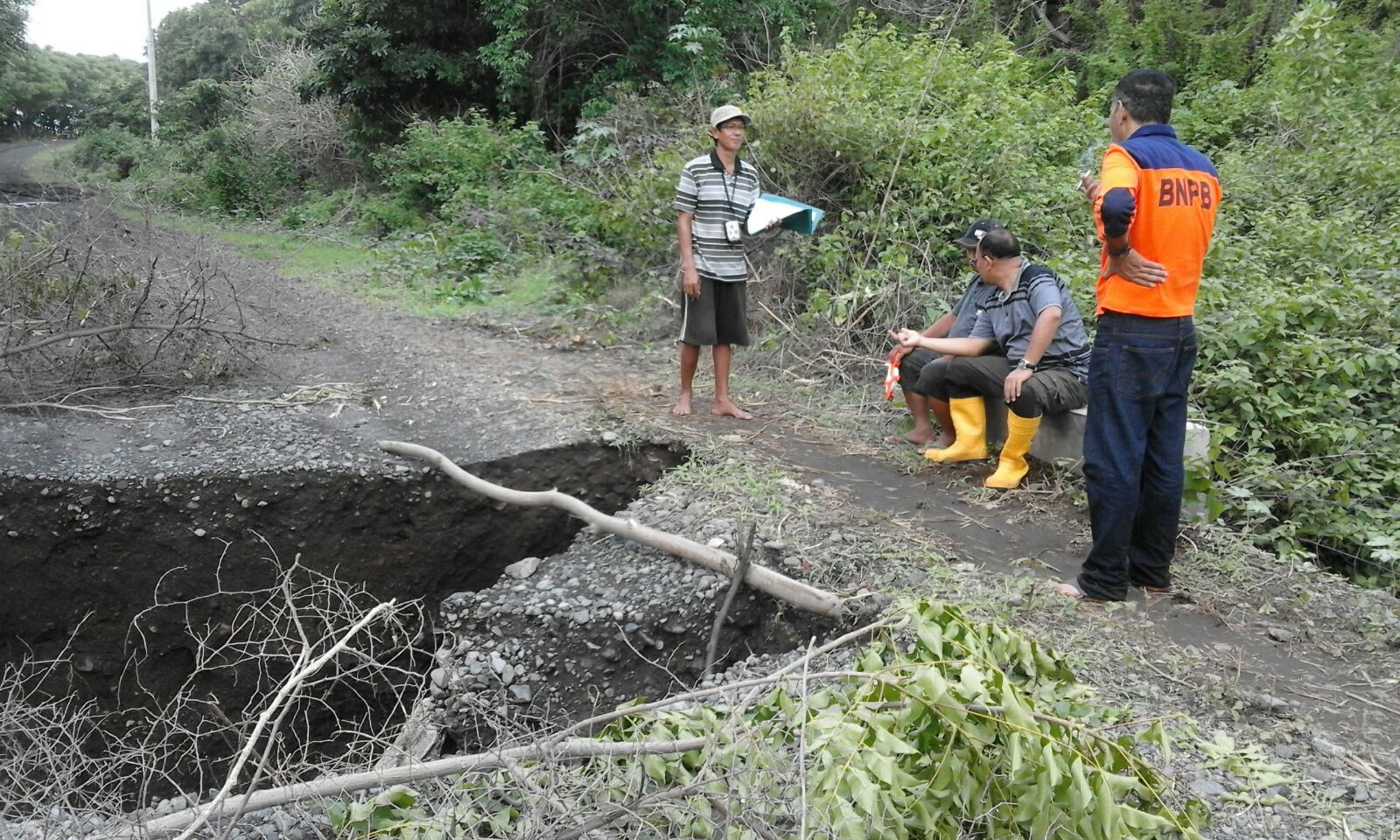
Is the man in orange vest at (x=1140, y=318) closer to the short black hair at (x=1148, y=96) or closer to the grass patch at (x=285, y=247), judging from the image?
the short black hair at (x=1148, y=96)

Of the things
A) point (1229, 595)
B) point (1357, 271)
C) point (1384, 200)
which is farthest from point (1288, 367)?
point (1384, 200)

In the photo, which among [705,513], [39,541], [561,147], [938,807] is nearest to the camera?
[938,807]

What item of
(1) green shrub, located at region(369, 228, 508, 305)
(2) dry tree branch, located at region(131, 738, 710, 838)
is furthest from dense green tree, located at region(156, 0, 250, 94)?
(2) dry tree branch, located at region(131, 738, 710, 838)

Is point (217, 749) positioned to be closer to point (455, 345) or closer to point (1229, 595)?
point (455, 345)

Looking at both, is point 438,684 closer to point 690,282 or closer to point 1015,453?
point 690,282

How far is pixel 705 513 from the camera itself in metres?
4.51

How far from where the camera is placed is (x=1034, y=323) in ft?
15.4

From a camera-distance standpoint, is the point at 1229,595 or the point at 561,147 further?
the point at 561,147

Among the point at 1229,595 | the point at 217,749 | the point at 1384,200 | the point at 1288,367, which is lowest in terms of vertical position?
the point at 217,749

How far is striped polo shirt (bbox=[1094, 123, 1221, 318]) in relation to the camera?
3266mm

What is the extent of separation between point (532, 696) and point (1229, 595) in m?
2.63

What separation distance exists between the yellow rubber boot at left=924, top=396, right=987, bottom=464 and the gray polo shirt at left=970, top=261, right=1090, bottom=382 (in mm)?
301

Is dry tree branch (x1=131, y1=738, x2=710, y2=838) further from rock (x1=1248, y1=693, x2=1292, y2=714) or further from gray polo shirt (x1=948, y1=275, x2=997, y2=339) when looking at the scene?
gray polo shirt (x1=948, y1=275, x2=997, y2=339)

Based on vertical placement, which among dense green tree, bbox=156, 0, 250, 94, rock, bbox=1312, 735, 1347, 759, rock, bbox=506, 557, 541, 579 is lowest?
rock, bbox=506, 557, 541, 579
